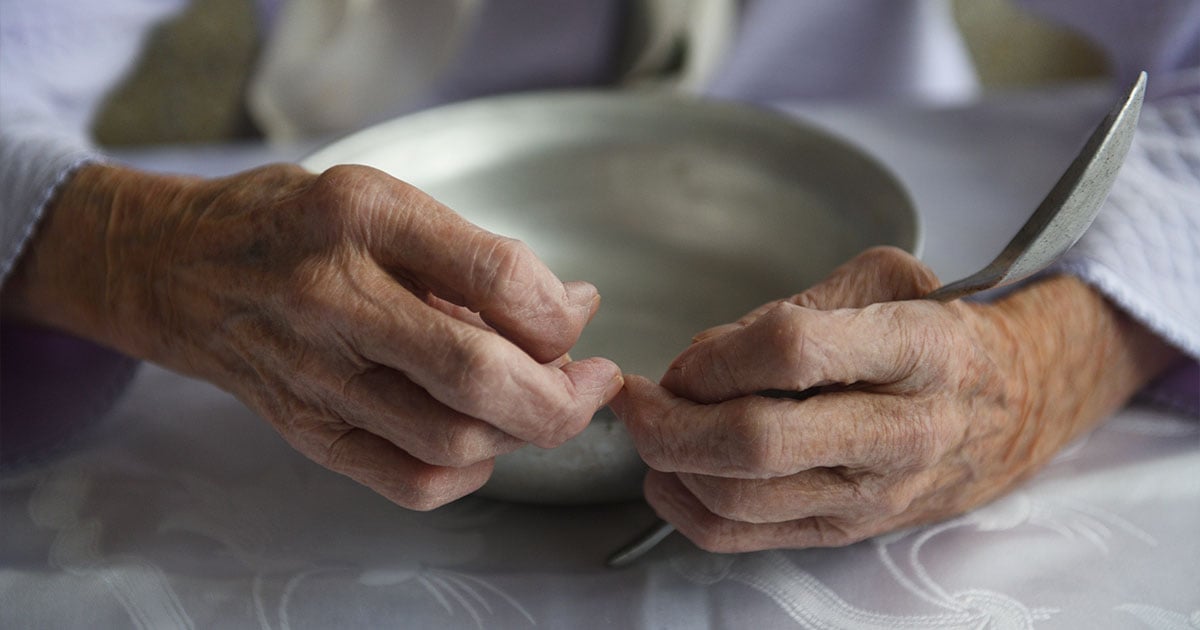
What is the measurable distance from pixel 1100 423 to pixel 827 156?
0.20 metres

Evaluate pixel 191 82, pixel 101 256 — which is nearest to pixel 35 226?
pixel 101 256

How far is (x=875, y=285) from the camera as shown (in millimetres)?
386

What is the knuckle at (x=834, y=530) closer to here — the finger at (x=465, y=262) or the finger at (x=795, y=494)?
the finger at (x=795, y=494)

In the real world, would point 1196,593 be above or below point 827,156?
below

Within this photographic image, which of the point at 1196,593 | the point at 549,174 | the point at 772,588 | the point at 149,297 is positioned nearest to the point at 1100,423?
the point at 1196,593

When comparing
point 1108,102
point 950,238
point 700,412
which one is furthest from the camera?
point 1108,102

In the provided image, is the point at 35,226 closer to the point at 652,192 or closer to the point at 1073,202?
the point at 652,192

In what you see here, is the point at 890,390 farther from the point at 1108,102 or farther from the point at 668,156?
the point at 1108,102

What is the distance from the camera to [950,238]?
23.9 inches

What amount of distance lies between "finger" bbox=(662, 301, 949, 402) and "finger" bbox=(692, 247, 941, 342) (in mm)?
25

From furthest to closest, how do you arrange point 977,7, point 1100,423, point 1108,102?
point 977,7 → point 1108,102 → point 1100,423

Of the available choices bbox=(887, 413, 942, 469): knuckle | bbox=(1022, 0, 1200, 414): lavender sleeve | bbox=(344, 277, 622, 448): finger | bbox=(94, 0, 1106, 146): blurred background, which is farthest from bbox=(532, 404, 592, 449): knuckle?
bbox=(94, 0, 1106, 146): blurred background

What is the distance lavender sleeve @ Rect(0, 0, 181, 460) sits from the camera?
484 mm

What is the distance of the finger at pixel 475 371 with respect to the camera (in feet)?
1.05
